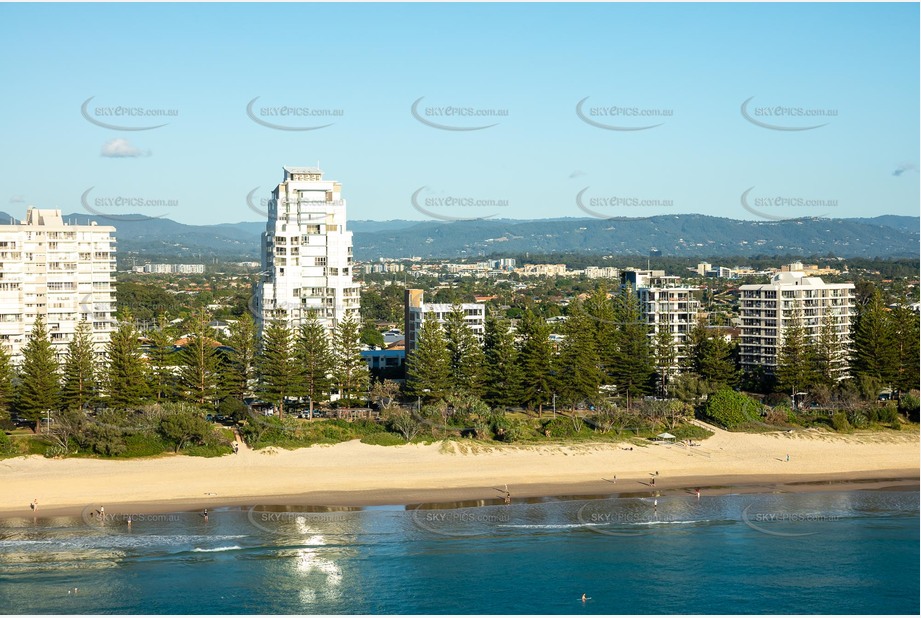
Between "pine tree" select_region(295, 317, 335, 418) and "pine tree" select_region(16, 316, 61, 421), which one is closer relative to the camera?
"pine tree" select_region(16, 316, 61, 421)

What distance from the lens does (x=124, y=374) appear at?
41062 mm

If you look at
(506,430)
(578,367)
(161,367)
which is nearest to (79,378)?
(161,367)

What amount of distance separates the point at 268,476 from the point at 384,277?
104 metres

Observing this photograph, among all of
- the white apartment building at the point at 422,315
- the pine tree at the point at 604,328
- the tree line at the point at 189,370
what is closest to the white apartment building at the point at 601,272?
the white apartment building at the point at 422,315

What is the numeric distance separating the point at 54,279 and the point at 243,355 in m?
9.25

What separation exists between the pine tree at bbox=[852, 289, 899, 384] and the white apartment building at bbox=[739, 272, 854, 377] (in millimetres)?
2395

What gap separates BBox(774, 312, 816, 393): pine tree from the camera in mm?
46125

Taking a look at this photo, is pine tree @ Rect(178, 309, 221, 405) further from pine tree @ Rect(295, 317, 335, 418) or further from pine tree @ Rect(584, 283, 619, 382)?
pine tree @ Rect(584, 283, 619, 382)

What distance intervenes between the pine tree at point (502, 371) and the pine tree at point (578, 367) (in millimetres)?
1682

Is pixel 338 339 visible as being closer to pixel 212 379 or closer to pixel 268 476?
pixel 212 379

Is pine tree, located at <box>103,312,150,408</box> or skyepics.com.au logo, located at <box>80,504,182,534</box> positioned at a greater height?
pine tree, located at <box>103,312,150,408</box>

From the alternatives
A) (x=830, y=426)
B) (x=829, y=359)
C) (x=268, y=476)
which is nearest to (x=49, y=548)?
(x=268, y=476)

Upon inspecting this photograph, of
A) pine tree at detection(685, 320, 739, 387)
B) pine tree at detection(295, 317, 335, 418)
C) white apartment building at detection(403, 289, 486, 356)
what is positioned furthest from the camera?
white apartment building at detection(403, 289, 486, 356)

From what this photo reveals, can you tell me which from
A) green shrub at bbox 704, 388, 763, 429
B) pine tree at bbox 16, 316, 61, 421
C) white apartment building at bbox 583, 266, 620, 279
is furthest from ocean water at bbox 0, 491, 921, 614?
white apartment building at bbox 583, 266, 620, 279
